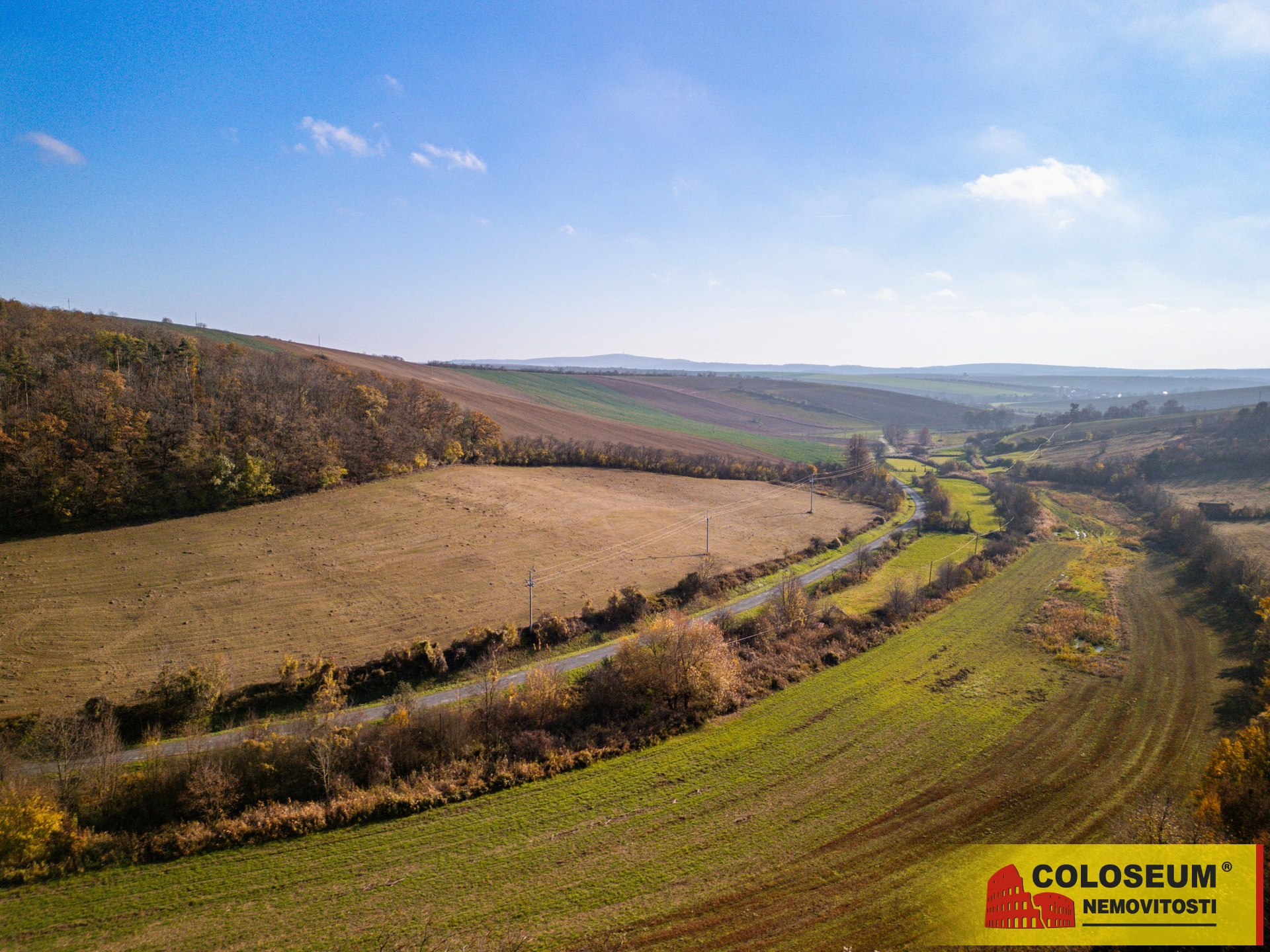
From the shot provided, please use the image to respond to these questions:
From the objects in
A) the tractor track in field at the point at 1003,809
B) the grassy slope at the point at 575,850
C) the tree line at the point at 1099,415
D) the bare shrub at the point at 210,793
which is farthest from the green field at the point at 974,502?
the bare shrub at the point at 210,793

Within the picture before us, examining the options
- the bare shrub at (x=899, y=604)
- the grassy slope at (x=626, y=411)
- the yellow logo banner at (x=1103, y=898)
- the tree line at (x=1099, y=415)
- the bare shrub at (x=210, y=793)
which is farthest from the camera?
the tree line at (x=1099, y=415)

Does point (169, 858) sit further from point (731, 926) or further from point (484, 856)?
point (731, 926)

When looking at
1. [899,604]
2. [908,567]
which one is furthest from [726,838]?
[908,567]

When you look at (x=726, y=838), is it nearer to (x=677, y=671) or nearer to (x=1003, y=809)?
(x=677, y=671)

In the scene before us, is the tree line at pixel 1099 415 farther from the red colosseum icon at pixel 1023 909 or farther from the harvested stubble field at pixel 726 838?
the red colosseum icon at pixel 1023 909

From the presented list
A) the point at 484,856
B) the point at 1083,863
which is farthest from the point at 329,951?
the point at 1083,863

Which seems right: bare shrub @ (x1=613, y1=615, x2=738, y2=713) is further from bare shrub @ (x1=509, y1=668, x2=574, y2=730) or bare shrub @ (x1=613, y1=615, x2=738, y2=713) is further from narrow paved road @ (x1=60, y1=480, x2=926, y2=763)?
narrow paved road @ (x1=60, y1=480, x2=926, y2=763)

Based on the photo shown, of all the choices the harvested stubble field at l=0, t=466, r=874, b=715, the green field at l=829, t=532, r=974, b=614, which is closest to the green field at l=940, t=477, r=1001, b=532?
the green field at l=829, t=532, r=974, b=614
